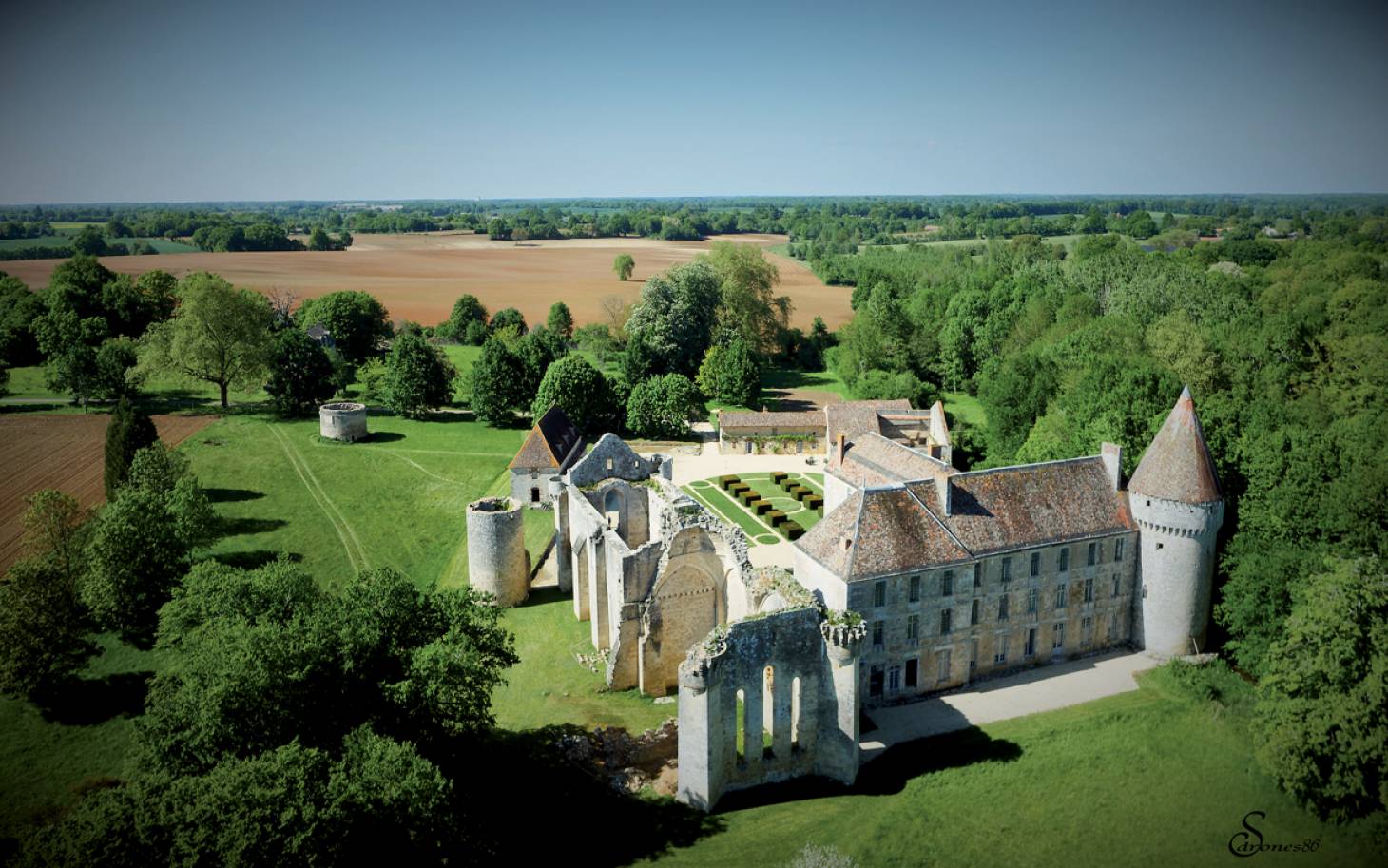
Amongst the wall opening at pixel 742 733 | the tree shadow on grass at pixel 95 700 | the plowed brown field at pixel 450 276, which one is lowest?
the tree shadow on grass at pixel 95 700

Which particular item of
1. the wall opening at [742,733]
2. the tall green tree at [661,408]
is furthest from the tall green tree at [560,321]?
the wall opening at [742,733]

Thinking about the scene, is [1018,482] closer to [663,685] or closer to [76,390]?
[663,685]

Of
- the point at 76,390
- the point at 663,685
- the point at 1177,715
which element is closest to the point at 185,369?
the point at 76,390

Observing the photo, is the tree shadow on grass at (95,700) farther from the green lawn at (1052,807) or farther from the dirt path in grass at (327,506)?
the green lawn at (1052,807)
